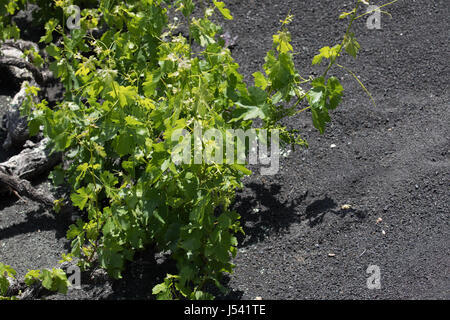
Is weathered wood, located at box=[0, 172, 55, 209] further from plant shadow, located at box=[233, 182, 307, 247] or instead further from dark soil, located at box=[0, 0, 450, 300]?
plant shadow, located at box=[233, 182, 307, 247]

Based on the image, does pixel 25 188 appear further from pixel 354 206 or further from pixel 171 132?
pixel 354 206

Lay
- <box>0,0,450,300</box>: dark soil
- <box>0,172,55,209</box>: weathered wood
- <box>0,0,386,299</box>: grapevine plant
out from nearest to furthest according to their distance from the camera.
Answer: <box>0,0,386,299</box>: grapevine plant
<box>0,0,450,300</box>: dark soil
<box>0,172,55,209</box>: weathered wood

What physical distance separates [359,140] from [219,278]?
1300mm

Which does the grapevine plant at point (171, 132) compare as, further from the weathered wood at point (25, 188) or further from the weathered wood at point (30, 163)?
the weathered wood at point (30, 163)

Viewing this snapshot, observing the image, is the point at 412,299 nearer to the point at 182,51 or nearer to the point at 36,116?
the point at 182,51

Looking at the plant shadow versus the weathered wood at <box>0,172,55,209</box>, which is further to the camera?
the weathered wood at <box>0,172,55,209</box>

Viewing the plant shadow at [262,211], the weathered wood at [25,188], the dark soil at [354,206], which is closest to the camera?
the dark soil at [354,206]

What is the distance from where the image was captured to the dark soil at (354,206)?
3.36m

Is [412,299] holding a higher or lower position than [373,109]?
lower

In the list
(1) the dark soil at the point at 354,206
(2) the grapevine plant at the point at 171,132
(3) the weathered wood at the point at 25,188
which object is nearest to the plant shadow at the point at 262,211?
(1) the dark soil at the point at 354,206

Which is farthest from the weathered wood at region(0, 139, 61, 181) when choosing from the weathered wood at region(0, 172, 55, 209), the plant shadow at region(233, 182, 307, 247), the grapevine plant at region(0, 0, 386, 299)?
the plant shadow at region(233, 182, 307, 247)

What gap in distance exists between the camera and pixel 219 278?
324cm

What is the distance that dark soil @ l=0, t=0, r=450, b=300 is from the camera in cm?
336

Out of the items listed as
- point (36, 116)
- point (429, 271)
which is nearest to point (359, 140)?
point (429, 271)
